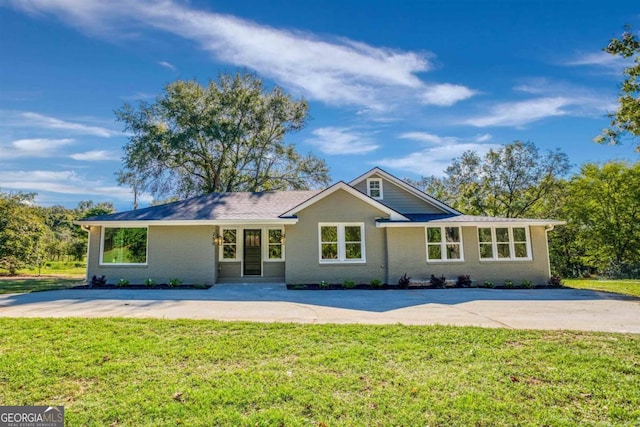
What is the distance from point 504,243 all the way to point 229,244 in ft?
39.3

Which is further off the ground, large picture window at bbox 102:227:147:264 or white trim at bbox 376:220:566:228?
white trim at bbox 376:220:566:228

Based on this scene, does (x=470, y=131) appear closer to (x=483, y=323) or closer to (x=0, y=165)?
(x=483, y=323)

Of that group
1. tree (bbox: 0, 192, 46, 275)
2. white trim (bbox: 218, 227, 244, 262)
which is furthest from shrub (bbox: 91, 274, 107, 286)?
tree (bbox: 0, 192, 46, 275)

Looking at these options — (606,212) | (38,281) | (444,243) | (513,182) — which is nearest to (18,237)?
(38,281)

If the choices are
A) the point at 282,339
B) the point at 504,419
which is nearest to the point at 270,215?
the point at 282,339

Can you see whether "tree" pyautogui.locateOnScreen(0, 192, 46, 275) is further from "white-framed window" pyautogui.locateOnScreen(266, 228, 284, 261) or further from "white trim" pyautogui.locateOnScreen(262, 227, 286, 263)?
"white-framed window" pyautogui.locateOnScreen(266, 228, 284, 261)

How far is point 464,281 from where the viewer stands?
1396 centimetres

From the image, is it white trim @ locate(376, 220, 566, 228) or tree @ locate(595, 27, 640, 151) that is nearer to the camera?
tree @ locate(595, 27, 640, 151)

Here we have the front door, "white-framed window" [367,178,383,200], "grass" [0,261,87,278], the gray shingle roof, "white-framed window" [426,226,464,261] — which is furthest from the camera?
"grass" [0,261,87,278]

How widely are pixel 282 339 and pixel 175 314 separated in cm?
337

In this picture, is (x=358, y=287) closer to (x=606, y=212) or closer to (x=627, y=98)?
(x=627, y=98)

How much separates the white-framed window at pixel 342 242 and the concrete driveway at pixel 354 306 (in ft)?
6.04

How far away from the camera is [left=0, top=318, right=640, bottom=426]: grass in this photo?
11.3ft

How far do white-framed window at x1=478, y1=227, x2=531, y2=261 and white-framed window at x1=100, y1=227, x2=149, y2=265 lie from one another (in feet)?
46.4
